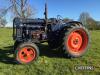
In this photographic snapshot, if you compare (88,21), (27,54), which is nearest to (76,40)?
(27,54)

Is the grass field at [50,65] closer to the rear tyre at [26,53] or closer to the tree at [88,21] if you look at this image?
the rear tyre at [26,53]

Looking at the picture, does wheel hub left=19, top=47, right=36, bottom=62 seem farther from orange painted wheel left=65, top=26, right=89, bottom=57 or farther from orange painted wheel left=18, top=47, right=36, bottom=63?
orange painted wheel left=65, top=26, right=89, bottom=57

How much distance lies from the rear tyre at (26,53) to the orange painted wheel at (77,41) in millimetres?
1504

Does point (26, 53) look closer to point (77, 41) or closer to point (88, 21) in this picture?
point (77, 41)

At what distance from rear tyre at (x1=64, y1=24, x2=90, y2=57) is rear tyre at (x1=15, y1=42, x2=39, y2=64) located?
1.45 meters

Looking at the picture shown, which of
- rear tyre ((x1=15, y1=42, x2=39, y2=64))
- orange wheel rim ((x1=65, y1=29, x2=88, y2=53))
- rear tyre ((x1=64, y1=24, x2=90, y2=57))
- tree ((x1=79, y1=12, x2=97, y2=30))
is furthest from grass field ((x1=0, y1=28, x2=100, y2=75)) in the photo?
tree ((x1=79, y1=12, x2=97, y2=30))

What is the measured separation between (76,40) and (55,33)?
3.33 ft

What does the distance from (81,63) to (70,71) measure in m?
1.16

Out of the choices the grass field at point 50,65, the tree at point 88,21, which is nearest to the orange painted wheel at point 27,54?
the grass field at point 50,65

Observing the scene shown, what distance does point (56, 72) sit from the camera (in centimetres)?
796

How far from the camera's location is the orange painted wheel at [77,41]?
9.93 m

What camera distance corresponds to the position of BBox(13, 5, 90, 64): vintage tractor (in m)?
9.96

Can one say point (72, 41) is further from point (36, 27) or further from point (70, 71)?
point (70, 71)

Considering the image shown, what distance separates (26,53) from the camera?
9172mm
